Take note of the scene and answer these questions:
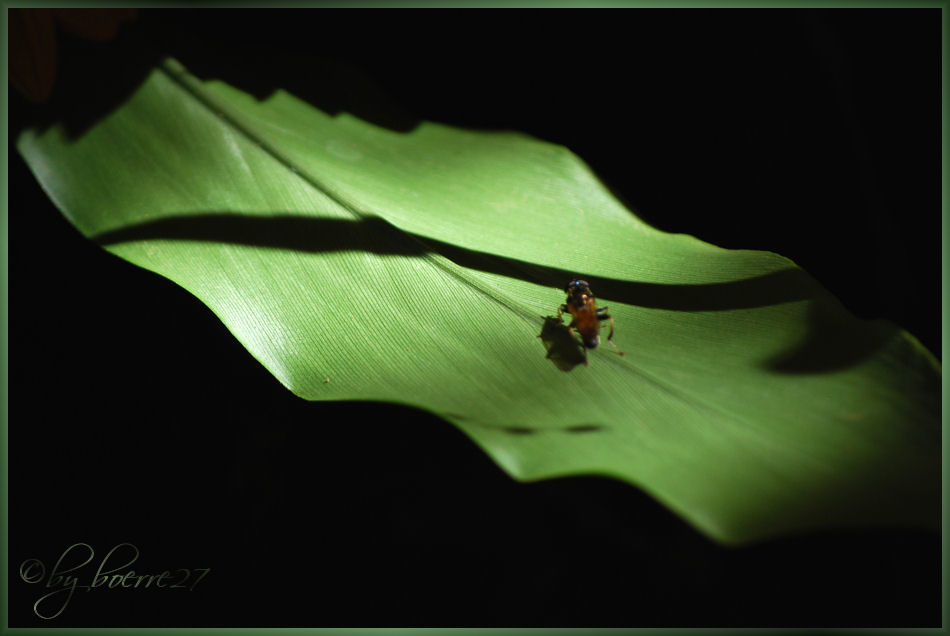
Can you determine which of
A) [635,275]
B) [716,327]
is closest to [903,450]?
[716,327]

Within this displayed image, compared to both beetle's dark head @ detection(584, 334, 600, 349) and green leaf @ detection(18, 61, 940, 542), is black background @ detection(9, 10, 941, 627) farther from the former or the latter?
beetle's dark head @ detection(584, 334, 600, 349)

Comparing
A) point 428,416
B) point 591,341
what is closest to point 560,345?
point 591,341

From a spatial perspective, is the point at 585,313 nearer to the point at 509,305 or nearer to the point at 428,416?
the point at 509,305

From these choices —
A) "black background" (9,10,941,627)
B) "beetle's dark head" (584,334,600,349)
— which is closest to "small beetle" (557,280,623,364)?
"beetle's dark head" (584,334,600,349)

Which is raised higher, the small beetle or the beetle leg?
the small beetle

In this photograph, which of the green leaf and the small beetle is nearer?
the green leaf
